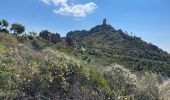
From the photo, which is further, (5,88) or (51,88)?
(51,88)

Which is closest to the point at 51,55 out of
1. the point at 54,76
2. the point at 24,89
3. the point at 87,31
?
the point at 54,76

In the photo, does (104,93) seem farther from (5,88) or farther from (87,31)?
(87,31)

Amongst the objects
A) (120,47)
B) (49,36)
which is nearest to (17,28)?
(49,36)

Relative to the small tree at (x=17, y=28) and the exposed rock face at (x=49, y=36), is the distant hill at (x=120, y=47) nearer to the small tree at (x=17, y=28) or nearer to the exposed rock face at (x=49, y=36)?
the exposed rock face at (x=49, y=36)

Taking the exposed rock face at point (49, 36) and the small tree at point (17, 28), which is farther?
the exposed rock face at point (49, 36)

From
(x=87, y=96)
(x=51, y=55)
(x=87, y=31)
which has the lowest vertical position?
(x=87, y=96)

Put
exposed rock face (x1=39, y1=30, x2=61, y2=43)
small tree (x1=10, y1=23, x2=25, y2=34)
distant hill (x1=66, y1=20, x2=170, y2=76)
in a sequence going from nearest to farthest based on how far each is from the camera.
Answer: small tree (x1=10, y1=23, x2=25, y2=34), exposed rock face (x1=39, y1=30, x2=61, y2=43), distant hill (x1=66, y1=20, x2=170, y2=76)

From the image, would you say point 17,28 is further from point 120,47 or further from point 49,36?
point 120,47

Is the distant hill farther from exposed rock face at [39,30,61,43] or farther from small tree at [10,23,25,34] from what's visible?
small tree at [10,23,25,34]

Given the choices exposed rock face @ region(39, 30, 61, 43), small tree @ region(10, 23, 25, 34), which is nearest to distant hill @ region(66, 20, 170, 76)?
exposed rock face @ region(39, 30, 61, 43)

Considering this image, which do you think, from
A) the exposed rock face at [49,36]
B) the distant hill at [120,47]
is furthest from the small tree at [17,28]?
the distant hill at [120,47]

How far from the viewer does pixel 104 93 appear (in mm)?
13078

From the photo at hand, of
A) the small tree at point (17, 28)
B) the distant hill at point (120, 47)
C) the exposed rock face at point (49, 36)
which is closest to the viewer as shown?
the small tree at point (17, 28)

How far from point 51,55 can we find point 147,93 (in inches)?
145
